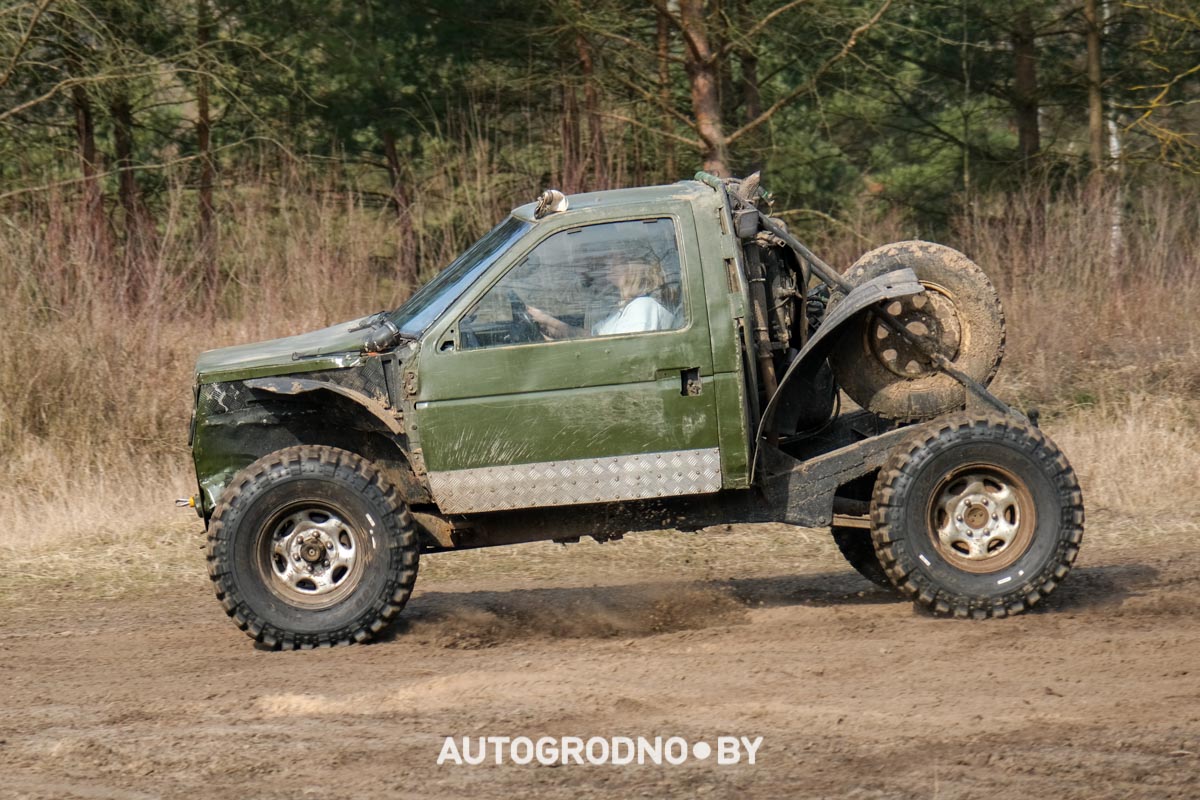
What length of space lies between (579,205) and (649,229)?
0.35m

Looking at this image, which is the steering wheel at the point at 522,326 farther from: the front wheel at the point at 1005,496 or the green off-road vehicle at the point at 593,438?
the front wheel at the point at 1005,496

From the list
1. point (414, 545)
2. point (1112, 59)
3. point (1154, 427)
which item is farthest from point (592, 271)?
point (1112, 59)

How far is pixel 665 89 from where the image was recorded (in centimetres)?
1472

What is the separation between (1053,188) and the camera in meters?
16.8

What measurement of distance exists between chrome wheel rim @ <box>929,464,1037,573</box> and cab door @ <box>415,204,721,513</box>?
3.54 ft

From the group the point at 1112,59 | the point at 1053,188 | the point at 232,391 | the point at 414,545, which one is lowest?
the point at 414,545

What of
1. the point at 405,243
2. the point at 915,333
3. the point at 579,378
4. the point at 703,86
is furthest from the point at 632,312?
→ the point at 703,86

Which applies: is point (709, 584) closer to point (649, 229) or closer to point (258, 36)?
point (649, 229)

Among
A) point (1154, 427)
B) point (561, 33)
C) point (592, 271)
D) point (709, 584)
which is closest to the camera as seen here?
point (592, 271)

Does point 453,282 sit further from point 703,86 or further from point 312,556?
point 703,86

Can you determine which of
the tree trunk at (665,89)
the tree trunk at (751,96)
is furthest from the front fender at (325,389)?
the tree trunk at (751,96)

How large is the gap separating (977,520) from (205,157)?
10.9m

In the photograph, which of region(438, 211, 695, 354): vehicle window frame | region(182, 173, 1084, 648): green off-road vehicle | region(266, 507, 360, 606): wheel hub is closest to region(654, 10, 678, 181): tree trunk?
region(182, 173, 1084, 648): green off-road vehicle
